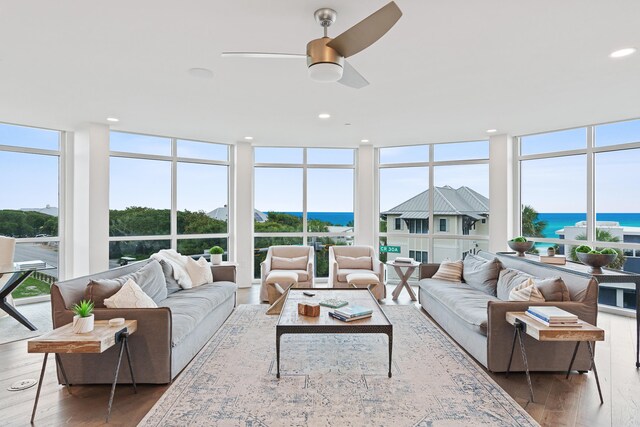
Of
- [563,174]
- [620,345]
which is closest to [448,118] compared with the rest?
[563,174]

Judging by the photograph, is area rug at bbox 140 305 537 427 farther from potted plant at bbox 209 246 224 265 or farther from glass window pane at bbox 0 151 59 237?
glass window pane at bbox 0 151 59 237

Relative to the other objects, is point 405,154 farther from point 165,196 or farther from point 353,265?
point 165,196

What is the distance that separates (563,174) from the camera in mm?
5547

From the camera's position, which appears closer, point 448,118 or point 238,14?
point 238,14

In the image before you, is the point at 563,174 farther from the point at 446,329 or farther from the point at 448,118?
the point at 446,329

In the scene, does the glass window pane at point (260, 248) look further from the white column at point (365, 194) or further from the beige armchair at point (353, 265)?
the white column at point (365, 194)

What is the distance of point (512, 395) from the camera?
2621 millimetres

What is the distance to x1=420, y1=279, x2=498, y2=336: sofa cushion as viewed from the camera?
10.3 ft

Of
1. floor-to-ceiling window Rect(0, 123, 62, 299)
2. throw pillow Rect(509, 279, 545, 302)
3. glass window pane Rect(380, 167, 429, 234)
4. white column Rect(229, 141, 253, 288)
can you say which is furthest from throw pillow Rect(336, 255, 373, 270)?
floor-to-ceiling window Rect(0, 123, 62, 299)

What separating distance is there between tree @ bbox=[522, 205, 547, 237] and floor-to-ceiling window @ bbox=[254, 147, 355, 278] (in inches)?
120

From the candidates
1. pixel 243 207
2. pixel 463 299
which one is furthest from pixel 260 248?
pixel 463 299

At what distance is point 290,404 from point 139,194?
4.84 meters

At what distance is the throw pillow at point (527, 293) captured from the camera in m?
3.03

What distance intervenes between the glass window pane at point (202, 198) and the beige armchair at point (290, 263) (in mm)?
1421
